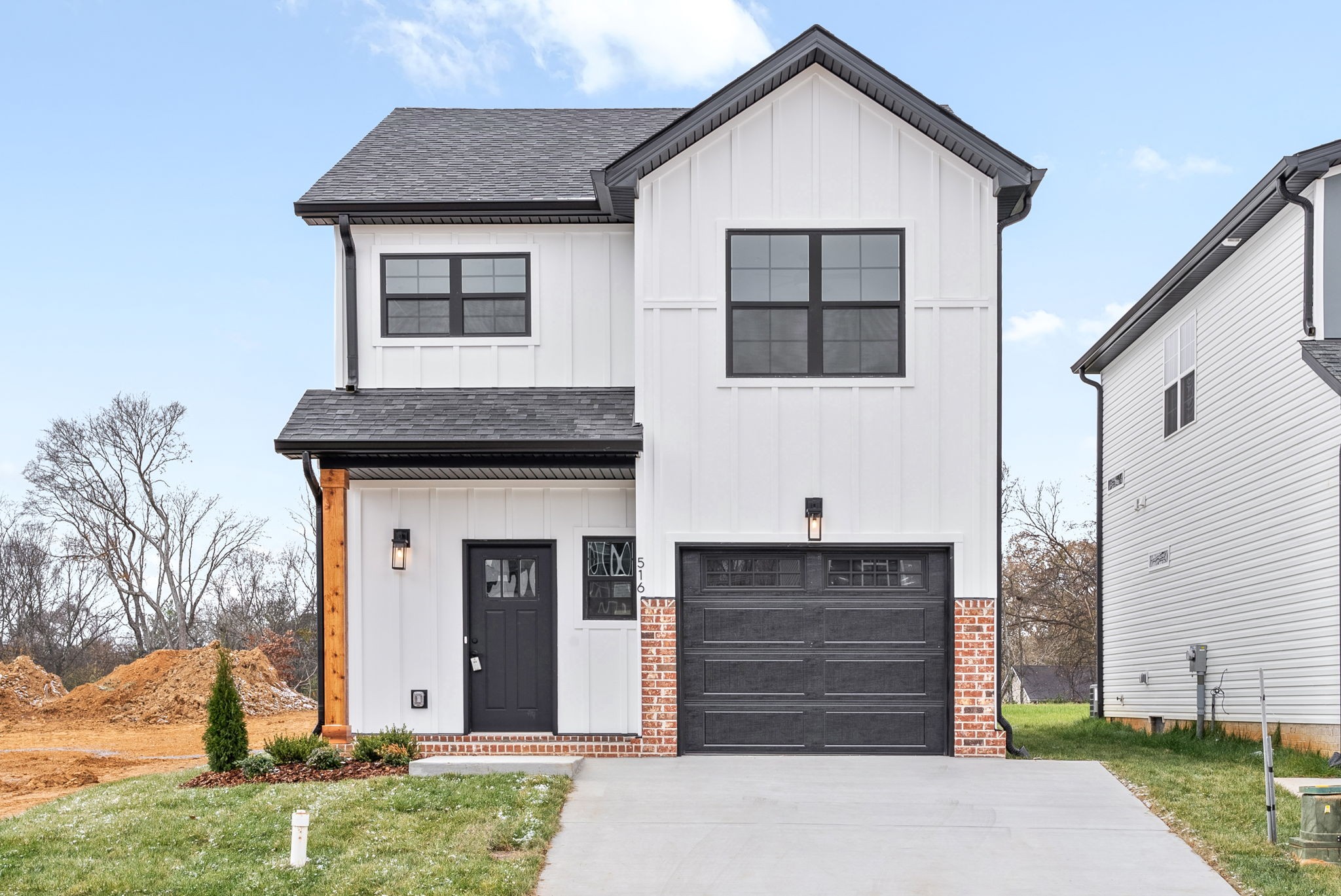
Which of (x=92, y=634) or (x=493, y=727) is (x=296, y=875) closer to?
(x=493, y=727)

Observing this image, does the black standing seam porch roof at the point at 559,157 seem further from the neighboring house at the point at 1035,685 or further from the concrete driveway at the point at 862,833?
the neighboring house at the point at 1035,685

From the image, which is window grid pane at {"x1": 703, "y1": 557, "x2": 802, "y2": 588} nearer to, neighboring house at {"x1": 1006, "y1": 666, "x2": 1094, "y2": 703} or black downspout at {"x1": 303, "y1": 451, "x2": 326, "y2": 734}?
black downspout at {"x1": 303, "y1": 451, "x2": 326, "y2": 734}

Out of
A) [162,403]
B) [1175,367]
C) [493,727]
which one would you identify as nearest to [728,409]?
[493,727]

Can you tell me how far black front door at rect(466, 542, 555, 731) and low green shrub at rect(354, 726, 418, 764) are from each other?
1486mm

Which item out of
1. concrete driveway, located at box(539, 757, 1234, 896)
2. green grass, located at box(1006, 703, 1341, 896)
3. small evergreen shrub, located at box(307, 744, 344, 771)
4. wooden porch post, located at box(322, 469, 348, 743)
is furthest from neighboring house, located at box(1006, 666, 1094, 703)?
small evergreen shrub, located at box(307, 744, 344, 771)

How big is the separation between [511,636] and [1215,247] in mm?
9275

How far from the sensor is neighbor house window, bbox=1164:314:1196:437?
15.2 metres

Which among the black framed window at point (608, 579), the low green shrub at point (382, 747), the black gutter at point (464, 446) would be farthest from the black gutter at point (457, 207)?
the low green shrub at point (382, 747)

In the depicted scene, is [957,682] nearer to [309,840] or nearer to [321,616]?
[309,840]

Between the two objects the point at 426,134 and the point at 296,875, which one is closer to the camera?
the point at 296,875

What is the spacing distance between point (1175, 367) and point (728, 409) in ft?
25.6

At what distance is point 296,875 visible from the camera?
719cm

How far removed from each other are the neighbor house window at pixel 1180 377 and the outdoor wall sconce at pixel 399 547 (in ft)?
33.2

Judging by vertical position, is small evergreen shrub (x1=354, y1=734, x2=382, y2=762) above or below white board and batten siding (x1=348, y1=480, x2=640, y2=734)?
below
